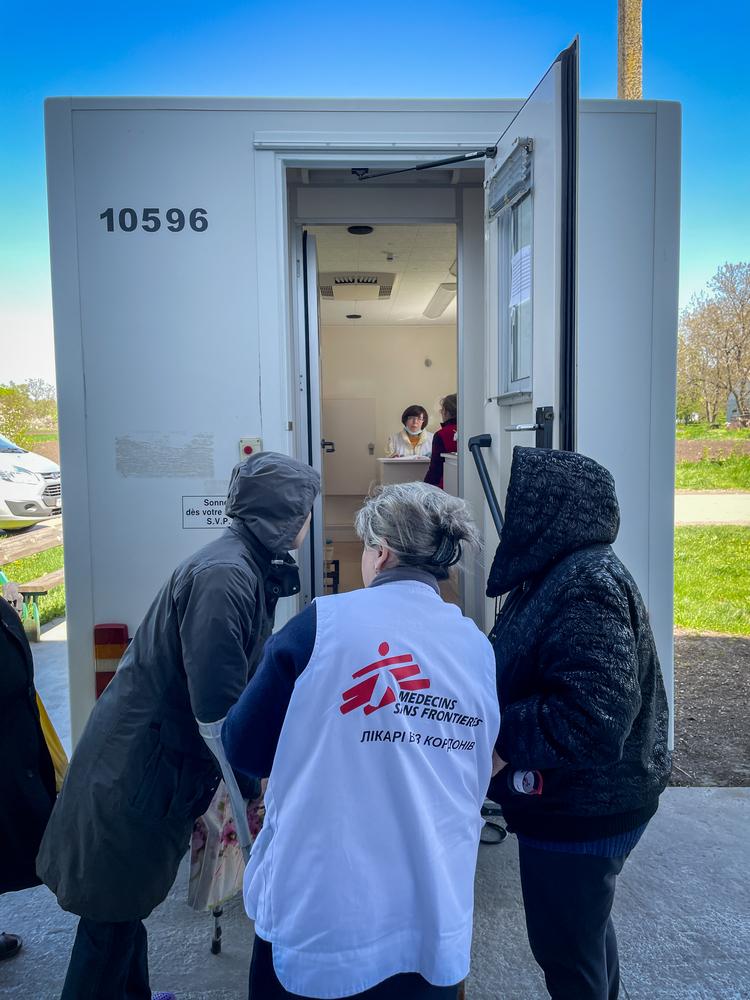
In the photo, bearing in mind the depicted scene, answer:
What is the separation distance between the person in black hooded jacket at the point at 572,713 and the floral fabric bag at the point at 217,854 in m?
0.90

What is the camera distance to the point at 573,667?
1.55 m

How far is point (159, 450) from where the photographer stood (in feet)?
9.02

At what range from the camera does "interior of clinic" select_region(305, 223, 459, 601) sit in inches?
224

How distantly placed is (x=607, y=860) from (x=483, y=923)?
Answer: 116cm

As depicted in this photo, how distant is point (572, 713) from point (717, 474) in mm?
14937

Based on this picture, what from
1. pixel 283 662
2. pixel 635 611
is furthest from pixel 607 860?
pixel 283 662

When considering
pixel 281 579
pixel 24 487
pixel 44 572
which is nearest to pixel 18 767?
pixel 281 579

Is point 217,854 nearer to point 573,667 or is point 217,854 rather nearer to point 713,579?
point 573,667

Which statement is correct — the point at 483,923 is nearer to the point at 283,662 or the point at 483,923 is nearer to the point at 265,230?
the point at 283,662

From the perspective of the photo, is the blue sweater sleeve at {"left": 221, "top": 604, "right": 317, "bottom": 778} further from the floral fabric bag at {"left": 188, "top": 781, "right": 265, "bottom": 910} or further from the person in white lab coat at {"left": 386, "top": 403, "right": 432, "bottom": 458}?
the person in white lab coat at {"left": 386, "top": 403, "right": 432, "bottom": 458}

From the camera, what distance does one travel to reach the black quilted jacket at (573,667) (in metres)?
1.53

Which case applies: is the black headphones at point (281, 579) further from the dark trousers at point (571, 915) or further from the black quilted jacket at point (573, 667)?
the dark trousers at point (571, 915)

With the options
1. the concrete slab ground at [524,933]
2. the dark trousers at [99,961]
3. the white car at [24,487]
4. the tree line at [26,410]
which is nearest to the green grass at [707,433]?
the white car at [24,487]

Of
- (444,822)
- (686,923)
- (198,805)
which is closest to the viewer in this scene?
(444,822)
